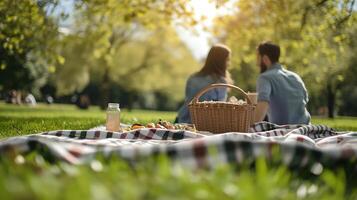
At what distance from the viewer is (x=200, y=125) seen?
5.31 metres

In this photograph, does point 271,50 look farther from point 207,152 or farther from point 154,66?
point 154,66

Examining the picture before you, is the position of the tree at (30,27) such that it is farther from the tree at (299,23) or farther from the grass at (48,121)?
the tree at (299,23)

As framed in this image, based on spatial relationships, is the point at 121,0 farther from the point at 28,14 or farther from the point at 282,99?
the point at 282,99

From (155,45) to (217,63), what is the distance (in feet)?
102

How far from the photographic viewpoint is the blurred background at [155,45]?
38.2 ft

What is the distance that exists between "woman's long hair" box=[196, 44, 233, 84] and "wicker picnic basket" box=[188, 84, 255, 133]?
189 cm

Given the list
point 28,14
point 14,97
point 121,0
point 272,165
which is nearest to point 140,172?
point 272,165

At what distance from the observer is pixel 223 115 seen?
509cm

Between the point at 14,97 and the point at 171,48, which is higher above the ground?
the point at 171,48

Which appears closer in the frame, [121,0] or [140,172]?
[140,172]

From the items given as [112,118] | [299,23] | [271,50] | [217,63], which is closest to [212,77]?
[217,63]

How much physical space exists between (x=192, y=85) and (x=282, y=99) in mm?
1404

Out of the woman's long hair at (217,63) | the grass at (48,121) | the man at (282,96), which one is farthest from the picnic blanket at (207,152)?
the woman's long hair at (217,63)

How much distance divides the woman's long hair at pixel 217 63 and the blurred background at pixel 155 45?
4.27 meters
